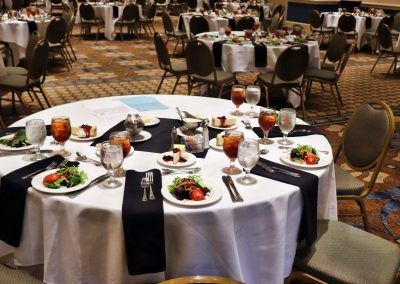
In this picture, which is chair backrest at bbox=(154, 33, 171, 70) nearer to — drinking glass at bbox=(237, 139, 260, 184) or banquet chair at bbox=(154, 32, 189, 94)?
banquet chair at bbox=(154, 32, 189, 94)

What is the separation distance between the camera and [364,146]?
229cm

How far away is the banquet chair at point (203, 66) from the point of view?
4469mm

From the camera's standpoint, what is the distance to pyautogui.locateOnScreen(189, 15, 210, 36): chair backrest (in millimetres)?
7234

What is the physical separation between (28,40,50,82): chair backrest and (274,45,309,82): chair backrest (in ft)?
7.47

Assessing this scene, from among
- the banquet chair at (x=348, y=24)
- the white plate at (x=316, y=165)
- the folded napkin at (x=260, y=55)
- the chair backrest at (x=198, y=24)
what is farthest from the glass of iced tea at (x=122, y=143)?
the banquet chair at (x=348, y=24)

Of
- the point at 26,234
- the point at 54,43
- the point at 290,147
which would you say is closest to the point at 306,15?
the point at 54,43

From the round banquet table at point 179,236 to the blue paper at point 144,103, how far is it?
86 cm

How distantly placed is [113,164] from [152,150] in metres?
0.40

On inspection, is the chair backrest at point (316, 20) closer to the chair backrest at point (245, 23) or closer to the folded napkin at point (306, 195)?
the chair backrest at point (245, 23)

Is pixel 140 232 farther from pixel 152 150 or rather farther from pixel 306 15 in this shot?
pixel 306 15

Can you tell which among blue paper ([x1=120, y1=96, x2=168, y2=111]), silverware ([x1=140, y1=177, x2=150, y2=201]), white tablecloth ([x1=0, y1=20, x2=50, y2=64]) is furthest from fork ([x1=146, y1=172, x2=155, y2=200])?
white tablecloth ([x1=0, y1=20, x2=50, y2=64])

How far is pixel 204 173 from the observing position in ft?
5.46

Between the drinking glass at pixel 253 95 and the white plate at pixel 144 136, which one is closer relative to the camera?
the white plate at pixel 144 136

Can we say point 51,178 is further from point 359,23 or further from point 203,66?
point 359,23
